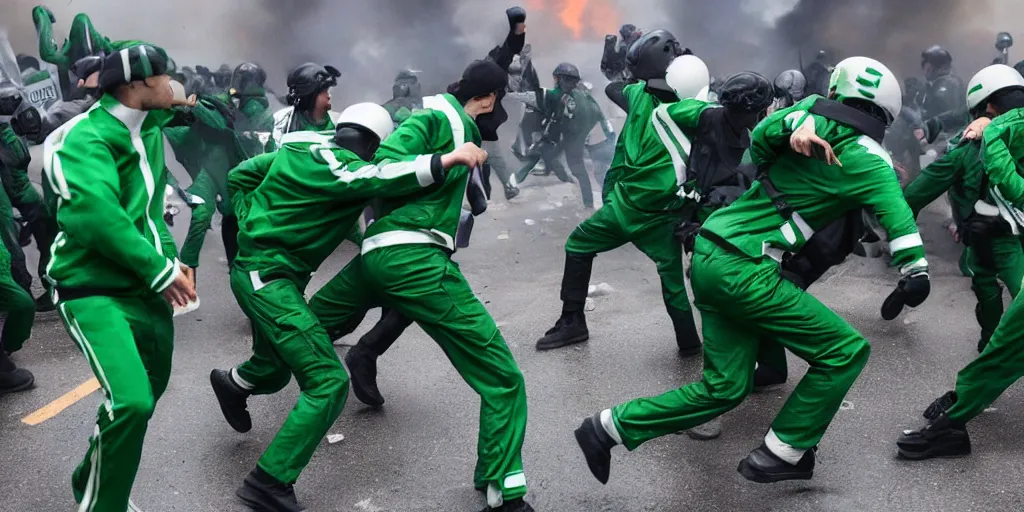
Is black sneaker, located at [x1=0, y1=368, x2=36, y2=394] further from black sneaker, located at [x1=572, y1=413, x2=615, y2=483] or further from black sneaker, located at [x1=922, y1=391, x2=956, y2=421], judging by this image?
black sneaker, located at [x1=922, y1=391, x2=956, y2=421]

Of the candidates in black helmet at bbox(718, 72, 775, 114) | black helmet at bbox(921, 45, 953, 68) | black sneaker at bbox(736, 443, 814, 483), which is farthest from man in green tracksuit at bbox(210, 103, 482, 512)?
black helmet at bbox(921, 45, 953, 68)

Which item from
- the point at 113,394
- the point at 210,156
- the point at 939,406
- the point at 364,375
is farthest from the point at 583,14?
the point at 113,394

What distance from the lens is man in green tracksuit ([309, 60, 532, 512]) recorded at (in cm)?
366

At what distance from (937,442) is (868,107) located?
1431 mm

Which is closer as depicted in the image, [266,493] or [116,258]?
[116,258]

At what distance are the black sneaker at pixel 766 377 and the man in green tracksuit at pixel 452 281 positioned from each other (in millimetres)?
1649

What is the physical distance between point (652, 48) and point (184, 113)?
2.74m

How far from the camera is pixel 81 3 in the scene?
13422mm

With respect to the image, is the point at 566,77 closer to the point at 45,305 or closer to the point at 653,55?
the point at 653,55

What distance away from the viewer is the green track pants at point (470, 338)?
11.9ft

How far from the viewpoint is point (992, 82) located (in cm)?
503

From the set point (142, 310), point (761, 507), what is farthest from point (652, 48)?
point (142, 310)

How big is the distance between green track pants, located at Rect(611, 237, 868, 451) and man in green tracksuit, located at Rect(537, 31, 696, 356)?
1.53 meters

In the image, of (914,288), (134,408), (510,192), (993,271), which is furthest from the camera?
(510,192)
